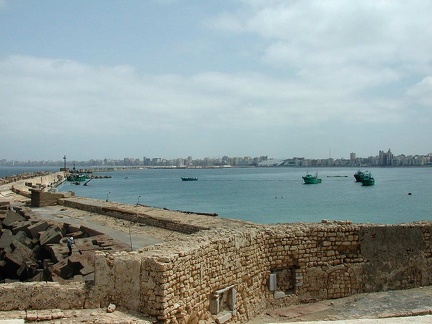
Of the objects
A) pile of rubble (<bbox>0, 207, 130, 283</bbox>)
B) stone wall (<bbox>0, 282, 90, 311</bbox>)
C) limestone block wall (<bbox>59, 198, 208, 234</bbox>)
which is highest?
stone wall (<bbox>0, 282, 90, 311</bbox>)

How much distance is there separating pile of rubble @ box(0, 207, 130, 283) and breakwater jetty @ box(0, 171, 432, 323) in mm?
4232

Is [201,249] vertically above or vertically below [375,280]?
above

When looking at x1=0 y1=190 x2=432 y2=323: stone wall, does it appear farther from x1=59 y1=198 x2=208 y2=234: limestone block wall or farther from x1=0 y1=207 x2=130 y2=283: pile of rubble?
x1=59 y1=198 x2=208 y2=234: limestone block wall

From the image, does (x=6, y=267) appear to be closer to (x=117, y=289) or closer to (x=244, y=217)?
(x=117, y=289)

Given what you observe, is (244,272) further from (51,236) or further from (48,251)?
(51,236)

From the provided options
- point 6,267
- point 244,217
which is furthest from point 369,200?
point 6,267

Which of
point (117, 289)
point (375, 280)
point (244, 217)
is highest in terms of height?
point (117, 289)

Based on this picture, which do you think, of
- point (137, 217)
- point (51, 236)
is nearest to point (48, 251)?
point (51, 236)

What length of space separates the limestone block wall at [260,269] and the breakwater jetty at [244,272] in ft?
0.05

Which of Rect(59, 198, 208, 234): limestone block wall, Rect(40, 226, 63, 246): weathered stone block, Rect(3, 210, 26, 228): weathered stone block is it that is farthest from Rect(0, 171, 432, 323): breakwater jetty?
Rect(3, 210, 26, 228): weathered stone block

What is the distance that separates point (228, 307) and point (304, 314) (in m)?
1.86

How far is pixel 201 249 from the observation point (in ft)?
27.2

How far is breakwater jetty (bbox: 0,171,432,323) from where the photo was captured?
24.1ft

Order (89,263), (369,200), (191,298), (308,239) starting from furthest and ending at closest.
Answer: (369,200)
(89,263)
(308,239)
(191,298)
